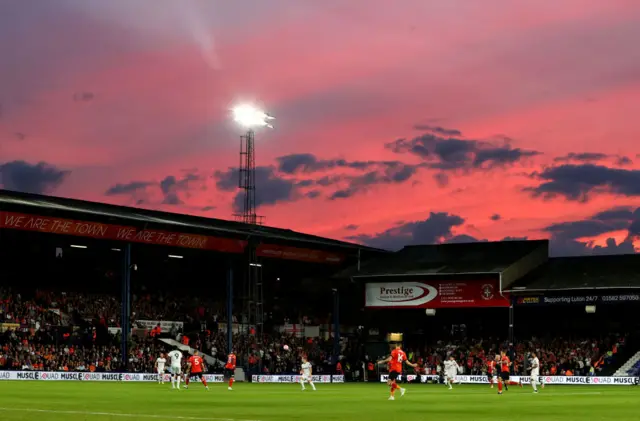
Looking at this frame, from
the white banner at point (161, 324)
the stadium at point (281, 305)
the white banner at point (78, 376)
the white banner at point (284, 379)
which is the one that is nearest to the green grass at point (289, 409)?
the white banner at point (78, 376)

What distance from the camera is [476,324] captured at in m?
86.5

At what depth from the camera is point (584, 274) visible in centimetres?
7906

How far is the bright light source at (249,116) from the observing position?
7450cm

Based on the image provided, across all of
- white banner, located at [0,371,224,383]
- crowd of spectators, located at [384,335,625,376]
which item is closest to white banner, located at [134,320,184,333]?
white banner, located at [0,371,224,383]

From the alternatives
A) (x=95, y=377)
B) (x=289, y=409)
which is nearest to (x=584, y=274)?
(x=95, y=377)

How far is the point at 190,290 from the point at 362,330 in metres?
16.1

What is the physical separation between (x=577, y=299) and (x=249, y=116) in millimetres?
27319

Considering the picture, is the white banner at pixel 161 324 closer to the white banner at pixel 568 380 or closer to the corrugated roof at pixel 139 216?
the corrugated roof at pixel 139 216

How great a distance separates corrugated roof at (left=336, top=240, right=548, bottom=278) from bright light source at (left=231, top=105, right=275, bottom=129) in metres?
15.8

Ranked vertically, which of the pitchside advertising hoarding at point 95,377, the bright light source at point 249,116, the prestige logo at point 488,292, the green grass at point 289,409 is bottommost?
the pitchside advertising hoarding at point 95,377

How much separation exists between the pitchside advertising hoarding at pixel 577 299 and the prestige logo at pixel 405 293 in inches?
277

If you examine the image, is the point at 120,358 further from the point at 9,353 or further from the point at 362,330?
the point at 362,330

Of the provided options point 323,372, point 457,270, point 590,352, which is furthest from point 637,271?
point 323,372

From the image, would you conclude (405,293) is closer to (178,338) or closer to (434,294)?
(434,294)
